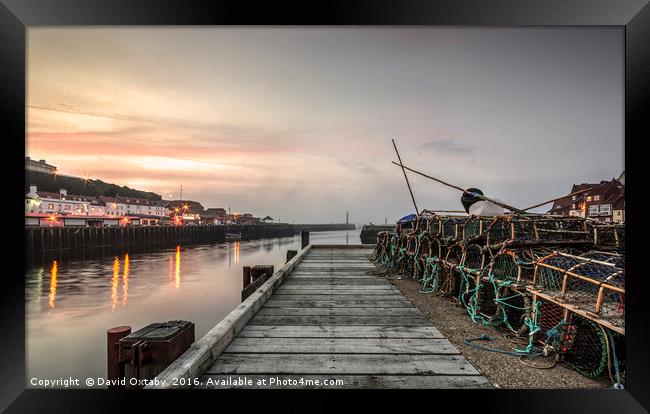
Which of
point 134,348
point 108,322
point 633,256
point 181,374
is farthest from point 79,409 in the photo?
point 108,322

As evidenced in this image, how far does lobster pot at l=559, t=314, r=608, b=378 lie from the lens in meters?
3.05

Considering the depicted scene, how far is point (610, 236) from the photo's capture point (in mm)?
6121

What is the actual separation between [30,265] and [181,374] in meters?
37.8

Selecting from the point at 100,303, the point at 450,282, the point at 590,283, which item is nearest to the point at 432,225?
the point at 450,282

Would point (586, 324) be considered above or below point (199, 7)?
below

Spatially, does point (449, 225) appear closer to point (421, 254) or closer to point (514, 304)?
point (421, 254)

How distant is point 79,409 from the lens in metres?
2.85

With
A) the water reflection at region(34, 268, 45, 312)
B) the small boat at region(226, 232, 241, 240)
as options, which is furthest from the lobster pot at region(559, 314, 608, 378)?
the small boat at region(226, 232, 241, 240)

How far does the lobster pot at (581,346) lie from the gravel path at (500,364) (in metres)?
0.12

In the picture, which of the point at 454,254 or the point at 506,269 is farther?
the point at 454,254

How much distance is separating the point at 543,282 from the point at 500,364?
1323mm

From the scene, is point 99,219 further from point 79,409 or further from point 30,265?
point 79,409

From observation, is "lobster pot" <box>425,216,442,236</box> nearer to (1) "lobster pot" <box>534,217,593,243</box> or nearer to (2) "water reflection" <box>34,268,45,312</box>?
(1) "lobster pot" <box>534,217,593,243</box>

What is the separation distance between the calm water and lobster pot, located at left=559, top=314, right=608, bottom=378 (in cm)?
777
